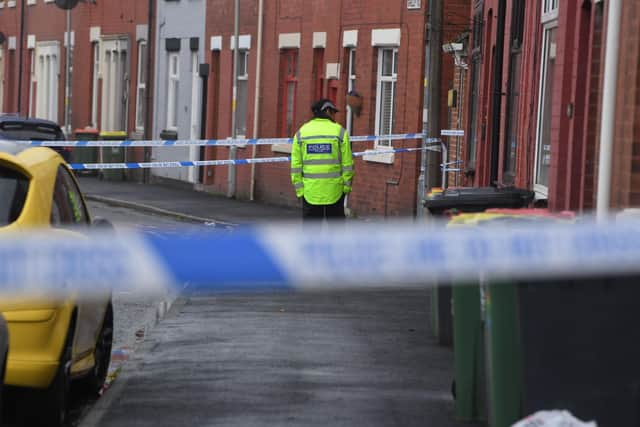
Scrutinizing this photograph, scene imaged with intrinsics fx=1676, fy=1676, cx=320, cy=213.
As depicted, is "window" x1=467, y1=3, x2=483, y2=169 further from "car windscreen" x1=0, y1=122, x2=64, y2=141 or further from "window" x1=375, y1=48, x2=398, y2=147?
"car windscreen" x1=0, y1=122, x2=64, y2=141

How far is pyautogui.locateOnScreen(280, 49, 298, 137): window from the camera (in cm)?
3156

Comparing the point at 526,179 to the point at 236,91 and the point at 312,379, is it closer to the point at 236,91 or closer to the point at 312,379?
the point at 312,379

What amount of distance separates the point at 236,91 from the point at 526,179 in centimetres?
1681

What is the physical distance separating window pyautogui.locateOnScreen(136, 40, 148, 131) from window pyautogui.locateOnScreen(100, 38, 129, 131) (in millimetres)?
923

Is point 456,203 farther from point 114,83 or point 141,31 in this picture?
point 114,83

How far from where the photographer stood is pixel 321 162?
16.6 m

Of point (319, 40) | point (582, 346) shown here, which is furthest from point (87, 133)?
point (582, 346)

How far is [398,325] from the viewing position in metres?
12.8

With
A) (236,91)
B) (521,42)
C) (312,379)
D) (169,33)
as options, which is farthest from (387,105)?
Answer: (312,379)

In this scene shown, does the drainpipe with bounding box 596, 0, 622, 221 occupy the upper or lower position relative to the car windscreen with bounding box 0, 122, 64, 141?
upper

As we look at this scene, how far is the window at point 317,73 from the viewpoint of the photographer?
3025 cm

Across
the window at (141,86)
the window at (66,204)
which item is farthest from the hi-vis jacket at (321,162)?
the window at (141,86)

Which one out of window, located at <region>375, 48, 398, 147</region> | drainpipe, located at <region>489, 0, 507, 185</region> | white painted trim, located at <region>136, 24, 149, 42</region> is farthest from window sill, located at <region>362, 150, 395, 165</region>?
white painted trim, located at <region>136, 24, 149, 42</region>

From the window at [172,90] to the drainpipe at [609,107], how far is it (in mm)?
26494
